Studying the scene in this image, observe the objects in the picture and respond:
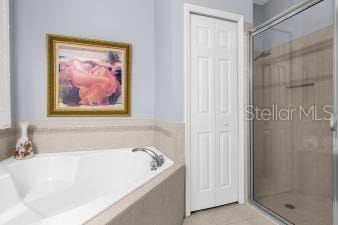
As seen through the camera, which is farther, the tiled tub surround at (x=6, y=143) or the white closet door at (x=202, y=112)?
the white closet door at (x=202, y=112)

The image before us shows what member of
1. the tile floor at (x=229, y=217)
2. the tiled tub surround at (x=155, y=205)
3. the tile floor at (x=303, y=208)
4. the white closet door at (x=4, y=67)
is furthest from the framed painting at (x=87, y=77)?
the tile floor at (x=303, y=208)

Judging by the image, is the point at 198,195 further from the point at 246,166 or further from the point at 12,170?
the point at 12,170

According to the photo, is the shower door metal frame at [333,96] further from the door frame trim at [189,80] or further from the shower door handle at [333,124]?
the door frame trim at [189,80]

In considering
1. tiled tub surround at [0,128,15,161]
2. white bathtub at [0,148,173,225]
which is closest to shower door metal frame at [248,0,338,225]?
white bathtub at [0,148,173,225]

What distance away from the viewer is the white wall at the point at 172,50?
1.79m

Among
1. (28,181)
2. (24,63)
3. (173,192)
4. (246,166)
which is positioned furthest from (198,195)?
(24,63)

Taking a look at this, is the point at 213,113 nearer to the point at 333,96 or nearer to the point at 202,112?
the point at 202,112

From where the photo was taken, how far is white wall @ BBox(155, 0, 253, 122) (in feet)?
5.87

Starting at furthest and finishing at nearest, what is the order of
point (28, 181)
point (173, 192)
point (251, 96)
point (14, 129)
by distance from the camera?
point (251, 96) < point (14, 129) < point (28, 181) < point (173, 192)

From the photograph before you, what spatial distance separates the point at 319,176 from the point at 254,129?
2.24ft

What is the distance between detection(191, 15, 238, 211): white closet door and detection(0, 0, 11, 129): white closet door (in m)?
1.59

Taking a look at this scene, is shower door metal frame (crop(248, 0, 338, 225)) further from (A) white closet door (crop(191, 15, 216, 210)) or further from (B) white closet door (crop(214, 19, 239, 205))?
(A) white closet door (crop(191, 15, 216, 210))

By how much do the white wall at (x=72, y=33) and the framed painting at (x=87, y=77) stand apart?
81 millimetres

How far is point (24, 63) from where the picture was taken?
1848 millimetres
